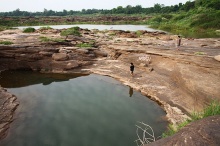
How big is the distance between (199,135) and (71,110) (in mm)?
11721

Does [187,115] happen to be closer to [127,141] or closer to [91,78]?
[127,141]

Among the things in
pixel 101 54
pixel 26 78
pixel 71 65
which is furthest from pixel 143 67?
pixel 26 78

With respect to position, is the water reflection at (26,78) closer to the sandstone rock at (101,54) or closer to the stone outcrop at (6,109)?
the stone outcrop at (6,109)

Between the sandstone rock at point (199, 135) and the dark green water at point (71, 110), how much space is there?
6.41 metres

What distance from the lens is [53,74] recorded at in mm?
24094

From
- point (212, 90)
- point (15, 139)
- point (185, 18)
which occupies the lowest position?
point (15, 139)

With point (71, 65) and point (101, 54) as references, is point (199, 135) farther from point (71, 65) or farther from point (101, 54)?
point (101, 54)

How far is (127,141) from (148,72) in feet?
37.4

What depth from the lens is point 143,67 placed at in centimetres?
2272

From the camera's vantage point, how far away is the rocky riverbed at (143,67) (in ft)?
49.3

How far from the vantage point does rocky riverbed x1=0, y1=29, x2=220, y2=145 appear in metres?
15.0

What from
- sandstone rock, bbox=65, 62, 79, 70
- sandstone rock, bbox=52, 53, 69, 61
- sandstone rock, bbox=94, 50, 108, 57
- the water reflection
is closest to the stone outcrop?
the water reflection

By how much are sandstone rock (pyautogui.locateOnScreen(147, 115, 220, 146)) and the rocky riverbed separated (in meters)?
7.92

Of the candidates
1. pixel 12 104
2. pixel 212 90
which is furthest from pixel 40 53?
pixel 212 90
